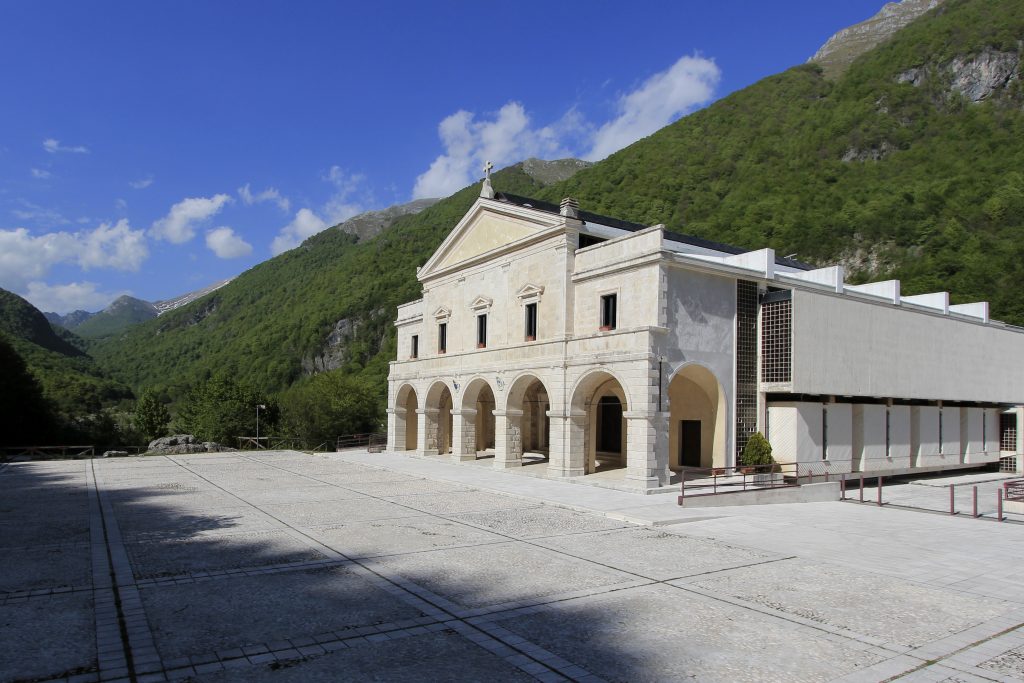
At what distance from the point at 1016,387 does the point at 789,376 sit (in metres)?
17.5

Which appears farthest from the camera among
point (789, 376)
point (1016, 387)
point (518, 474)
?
point (1016, 387)

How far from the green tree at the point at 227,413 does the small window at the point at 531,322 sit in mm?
42154

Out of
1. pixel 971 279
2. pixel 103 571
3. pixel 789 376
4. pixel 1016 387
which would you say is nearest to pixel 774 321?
pixel 789 376

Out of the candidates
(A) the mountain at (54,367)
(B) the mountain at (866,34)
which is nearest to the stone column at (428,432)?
(A) the mountain at (54,367)

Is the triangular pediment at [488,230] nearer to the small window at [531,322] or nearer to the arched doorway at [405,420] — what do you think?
the small window at [531,322]

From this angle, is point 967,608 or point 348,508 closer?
point 967,608

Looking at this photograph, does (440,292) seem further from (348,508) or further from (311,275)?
(311,275)

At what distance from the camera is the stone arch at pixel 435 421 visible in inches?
1275

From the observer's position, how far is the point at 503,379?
86.6ft

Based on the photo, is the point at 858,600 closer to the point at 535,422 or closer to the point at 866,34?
the point at 535,422

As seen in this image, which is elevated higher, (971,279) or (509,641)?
(971,279)

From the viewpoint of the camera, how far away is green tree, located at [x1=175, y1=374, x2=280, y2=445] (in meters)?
61.2

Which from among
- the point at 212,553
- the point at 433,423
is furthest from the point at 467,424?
the point at 212,553

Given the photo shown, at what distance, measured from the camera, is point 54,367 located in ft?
312
